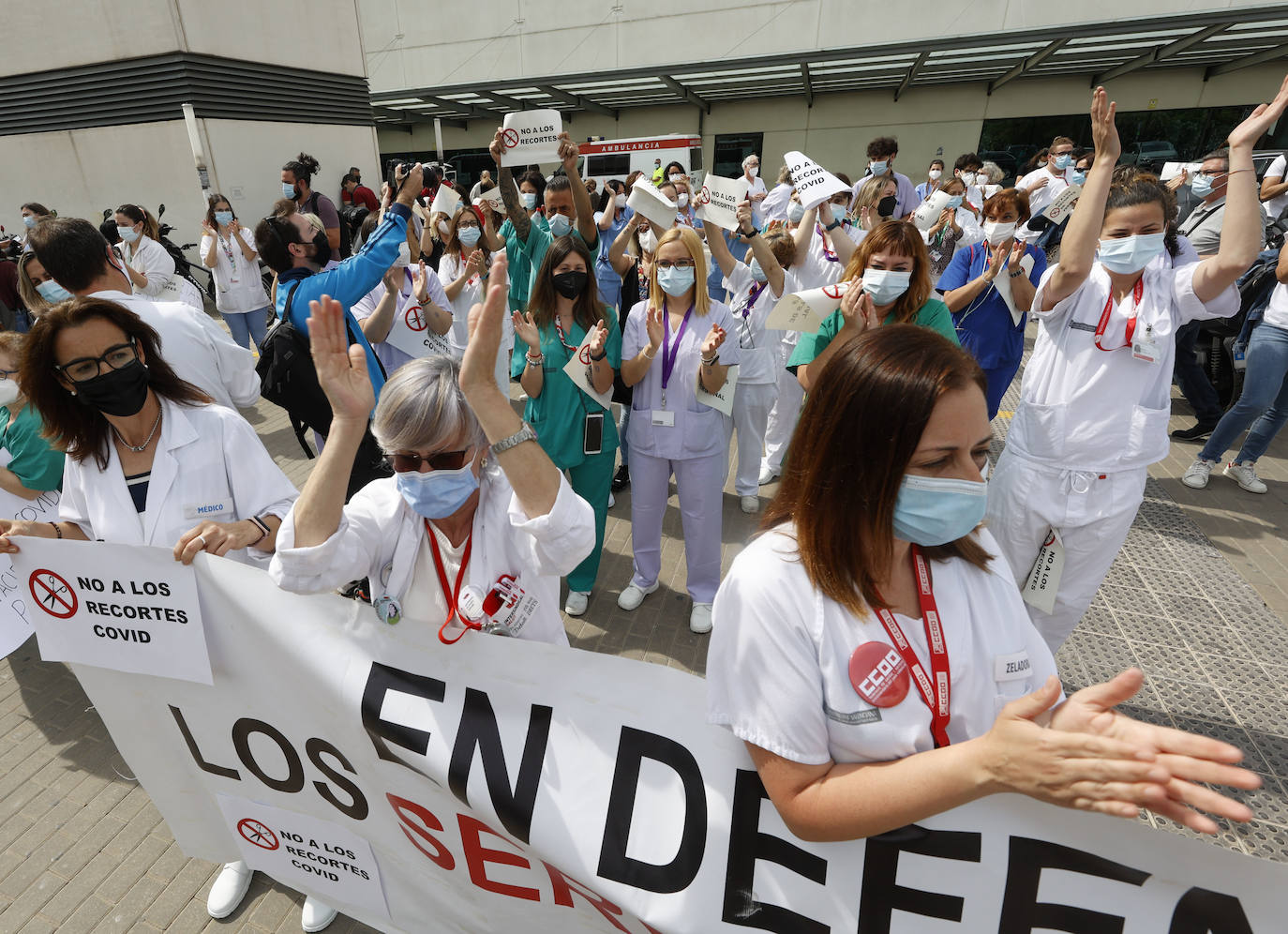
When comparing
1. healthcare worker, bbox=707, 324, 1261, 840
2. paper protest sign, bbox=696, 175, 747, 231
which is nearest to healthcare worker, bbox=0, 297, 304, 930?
healthcare worker, bbox=707, 324, 1261, 840

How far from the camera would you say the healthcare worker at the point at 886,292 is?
9.86ft

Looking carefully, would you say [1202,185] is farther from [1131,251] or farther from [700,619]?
[700,619]

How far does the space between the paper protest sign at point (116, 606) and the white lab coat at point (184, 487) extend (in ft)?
0.75

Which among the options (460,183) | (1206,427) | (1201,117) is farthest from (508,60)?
(1206,427)

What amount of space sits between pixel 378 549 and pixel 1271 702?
14.1ft

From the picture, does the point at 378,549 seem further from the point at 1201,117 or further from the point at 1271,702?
the point at 1201,117

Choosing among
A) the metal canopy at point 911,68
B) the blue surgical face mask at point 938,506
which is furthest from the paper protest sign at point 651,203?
the metal canopy at point 911,68

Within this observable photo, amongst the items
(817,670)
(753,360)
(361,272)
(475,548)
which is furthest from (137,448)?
(753,360)

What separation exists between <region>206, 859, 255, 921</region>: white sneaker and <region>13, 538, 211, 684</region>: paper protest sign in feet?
3.30

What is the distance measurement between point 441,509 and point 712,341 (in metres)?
1.99

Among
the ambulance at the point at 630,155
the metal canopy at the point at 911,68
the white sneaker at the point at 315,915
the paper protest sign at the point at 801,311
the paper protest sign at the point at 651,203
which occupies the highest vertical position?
the metal canopy at the point at 911,68

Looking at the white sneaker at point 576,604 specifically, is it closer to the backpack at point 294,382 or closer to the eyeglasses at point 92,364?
the backpack at point 294,382

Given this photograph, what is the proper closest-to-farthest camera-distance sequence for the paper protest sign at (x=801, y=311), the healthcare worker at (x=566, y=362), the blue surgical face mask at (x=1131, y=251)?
the blue surgical face mask at (x=1131, y=251) → the paper protest sign at (x=801, y=311) → the healthcare worker at (x=566, y=362)

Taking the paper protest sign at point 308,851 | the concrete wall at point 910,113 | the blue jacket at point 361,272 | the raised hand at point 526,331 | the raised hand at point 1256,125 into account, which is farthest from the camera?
the concrete wall at point 910,113
